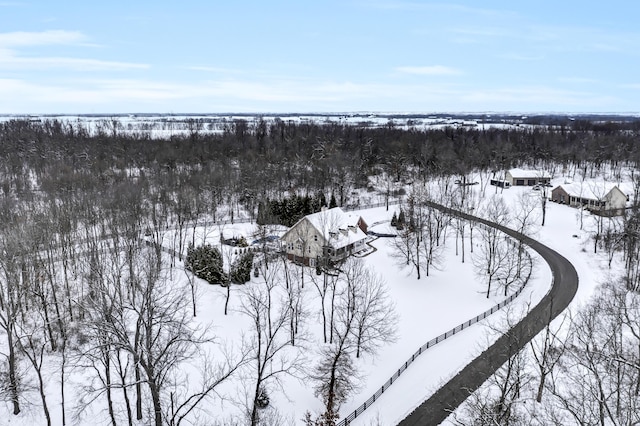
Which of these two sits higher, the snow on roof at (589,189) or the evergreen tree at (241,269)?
the snow on roof at (589,189)

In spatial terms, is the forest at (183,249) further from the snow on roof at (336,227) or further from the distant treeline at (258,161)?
the snow on roof at (336,227)

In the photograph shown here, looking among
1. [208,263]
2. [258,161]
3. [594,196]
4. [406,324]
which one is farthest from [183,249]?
[594,196]

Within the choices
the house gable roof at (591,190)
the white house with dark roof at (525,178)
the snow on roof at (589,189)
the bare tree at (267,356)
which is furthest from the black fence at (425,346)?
Answer: the white house with dark roof at (525,178)

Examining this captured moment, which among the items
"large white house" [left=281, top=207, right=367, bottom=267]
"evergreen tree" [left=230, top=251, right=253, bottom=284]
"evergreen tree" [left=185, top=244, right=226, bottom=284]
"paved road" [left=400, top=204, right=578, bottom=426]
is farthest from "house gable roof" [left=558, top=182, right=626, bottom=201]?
"evergreen tree" [left=185, top=244, right=226, bottom=284]

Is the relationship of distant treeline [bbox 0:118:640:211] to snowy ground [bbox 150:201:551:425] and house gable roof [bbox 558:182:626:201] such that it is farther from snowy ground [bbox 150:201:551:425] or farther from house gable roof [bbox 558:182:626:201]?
snowy ground [bbox 150:201:551:425]

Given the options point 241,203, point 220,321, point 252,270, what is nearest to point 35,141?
point 241,203

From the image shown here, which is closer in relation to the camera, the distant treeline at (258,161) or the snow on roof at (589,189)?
the snow on roof at (589,189)
